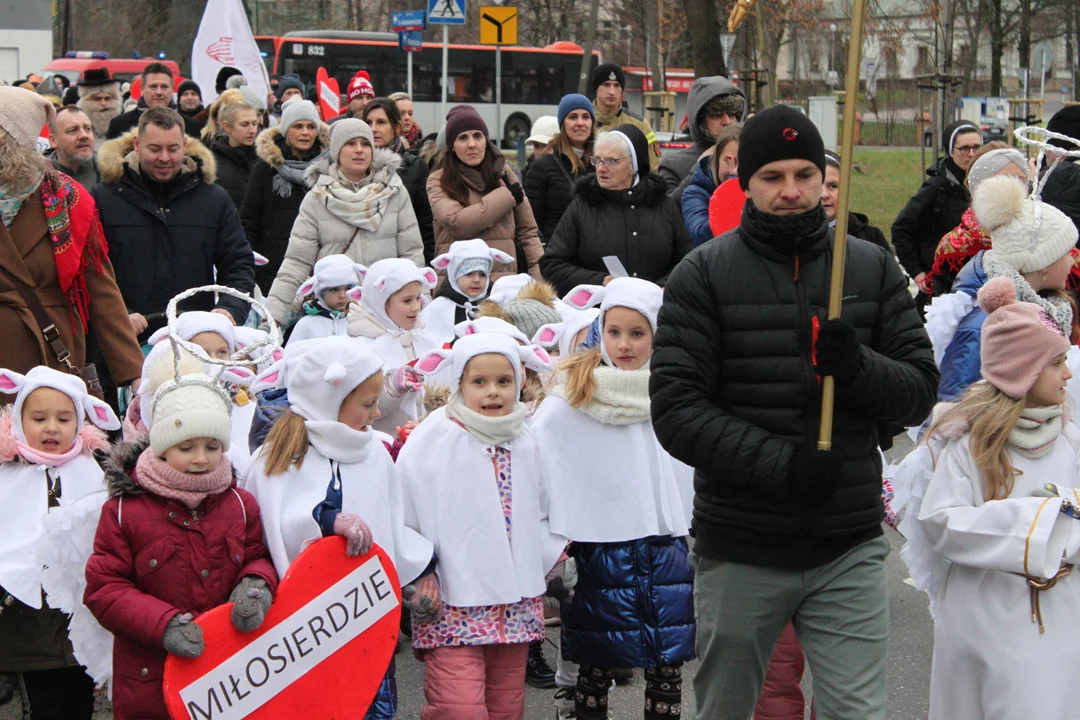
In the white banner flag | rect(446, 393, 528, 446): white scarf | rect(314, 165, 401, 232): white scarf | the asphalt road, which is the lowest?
the asphalt road

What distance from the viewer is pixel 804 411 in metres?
3.66

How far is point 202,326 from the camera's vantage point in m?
5.95

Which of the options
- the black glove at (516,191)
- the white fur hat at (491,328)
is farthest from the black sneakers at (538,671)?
the black glove at (516,191)

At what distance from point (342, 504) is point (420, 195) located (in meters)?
5.45

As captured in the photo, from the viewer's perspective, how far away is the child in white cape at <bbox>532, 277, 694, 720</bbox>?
485cm

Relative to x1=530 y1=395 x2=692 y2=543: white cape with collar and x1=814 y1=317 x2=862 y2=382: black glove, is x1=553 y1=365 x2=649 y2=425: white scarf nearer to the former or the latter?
x1=530 y1=395 x2=692 y2=543: white cape with collar

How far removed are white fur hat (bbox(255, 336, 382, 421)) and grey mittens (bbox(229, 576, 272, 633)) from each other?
63 cm

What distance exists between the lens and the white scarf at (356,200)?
8188 mm

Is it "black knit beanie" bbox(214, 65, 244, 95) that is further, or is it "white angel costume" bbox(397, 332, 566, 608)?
"black knit beanie" bbox(214, 65, 244, 95)

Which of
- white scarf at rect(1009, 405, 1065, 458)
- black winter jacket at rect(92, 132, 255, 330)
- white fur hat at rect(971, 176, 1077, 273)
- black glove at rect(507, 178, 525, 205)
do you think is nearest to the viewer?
white scarf at rect(1009, 405, 1065, 458)

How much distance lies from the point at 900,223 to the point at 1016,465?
613 cm

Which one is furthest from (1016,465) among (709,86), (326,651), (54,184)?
(709,86)

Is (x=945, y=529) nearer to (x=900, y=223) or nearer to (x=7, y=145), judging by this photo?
(x=7, y=145)

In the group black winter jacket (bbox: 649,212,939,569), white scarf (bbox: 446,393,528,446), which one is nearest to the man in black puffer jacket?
black winter jacket (bbox: 649,212,939,569)
